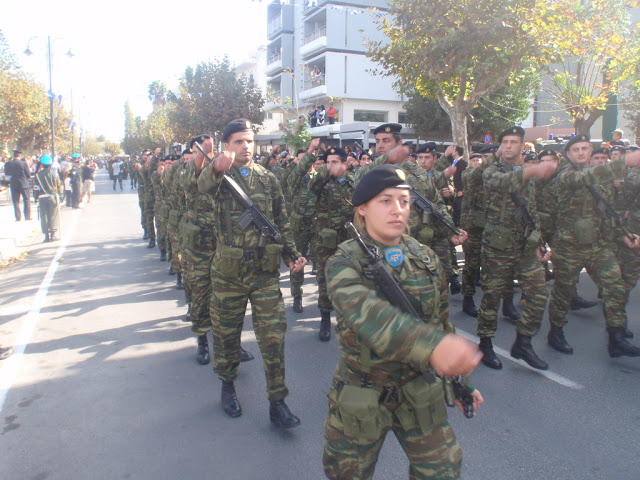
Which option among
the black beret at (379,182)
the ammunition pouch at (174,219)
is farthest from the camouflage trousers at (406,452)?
the ammunition pouch at (174,219)

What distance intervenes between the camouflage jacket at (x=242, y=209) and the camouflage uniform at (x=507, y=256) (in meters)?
1.91

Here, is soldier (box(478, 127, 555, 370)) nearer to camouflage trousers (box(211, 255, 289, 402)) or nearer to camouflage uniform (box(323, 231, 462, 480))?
camouflage trousers (box(211, 255, 289, 402))

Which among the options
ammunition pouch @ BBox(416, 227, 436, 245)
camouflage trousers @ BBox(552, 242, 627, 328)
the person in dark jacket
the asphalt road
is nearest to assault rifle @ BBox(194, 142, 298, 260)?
the asphalt road

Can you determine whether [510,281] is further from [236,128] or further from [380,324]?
[380,324]

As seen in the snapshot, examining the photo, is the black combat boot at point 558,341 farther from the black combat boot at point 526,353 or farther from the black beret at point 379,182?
the black beret at point 379,182

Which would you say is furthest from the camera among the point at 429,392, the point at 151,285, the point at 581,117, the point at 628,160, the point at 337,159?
the point at 581,117

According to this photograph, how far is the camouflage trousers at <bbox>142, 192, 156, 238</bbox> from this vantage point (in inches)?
410

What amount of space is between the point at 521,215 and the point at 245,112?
24291mm

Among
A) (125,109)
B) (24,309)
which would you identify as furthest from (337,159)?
(125,109)

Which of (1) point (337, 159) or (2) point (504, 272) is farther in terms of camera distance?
(1) point (337, 159)

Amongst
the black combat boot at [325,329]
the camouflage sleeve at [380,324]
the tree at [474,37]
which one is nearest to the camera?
the camouflage sleeve at [380,324]

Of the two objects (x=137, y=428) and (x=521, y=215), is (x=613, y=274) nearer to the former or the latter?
(x=521, y=215)

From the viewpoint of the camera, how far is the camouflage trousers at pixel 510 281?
14.1 feet

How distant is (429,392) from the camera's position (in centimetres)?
201
